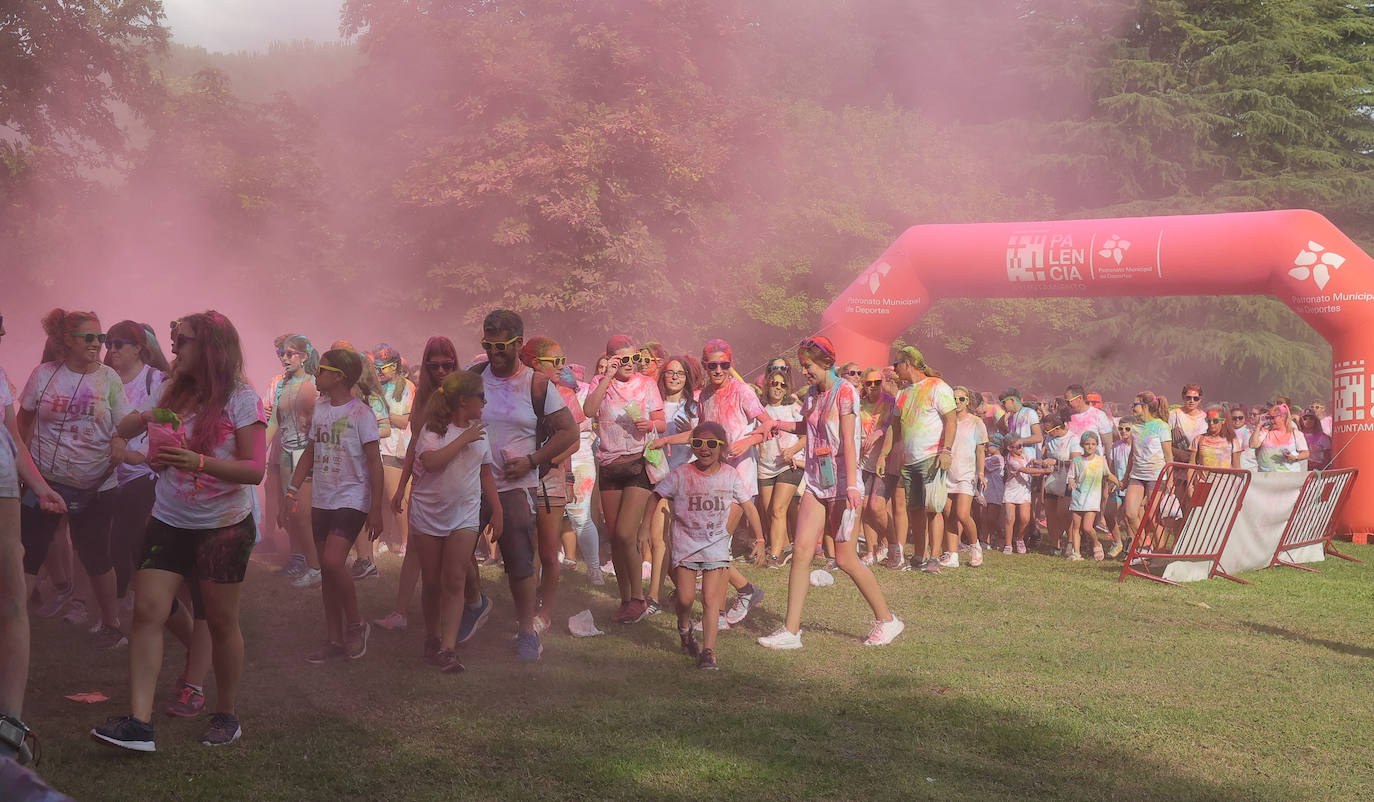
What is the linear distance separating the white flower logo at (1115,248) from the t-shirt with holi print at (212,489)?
12.8 m

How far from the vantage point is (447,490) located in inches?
234

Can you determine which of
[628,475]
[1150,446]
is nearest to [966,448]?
[1150,446]

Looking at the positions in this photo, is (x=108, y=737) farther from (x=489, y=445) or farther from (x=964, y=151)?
(x=964, y=151)

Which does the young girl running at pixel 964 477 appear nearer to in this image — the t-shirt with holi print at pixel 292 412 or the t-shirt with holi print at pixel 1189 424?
the t-shirt with holi print at pixel 1189 424

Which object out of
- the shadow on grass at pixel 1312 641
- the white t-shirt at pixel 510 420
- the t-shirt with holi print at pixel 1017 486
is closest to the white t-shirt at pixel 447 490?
the white t-shirt at pixel 510 420

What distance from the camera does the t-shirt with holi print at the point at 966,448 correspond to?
11.0m

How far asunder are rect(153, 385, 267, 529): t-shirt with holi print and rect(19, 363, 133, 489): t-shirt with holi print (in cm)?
177

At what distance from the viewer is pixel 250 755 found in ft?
15.4

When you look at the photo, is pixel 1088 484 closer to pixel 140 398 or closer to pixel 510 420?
pixel 510 420

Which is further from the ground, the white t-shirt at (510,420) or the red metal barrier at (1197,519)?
the white t-shirt at (510,420)

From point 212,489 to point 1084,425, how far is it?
9626mm

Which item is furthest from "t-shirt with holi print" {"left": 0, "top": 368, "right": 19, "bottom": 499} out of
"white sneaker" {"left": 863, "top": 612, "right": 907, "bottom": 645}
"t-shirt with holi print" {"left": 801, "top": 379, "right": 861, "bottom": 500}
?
"white sneaker" {"left": 863, "top": 612, "right": 907, "bottom": 645}

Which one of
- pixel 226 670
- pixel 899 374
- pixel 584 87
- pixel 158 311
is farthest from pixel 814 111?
pixel 226 670

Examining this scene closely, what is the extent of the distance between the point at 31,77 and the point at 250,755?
22313mm
